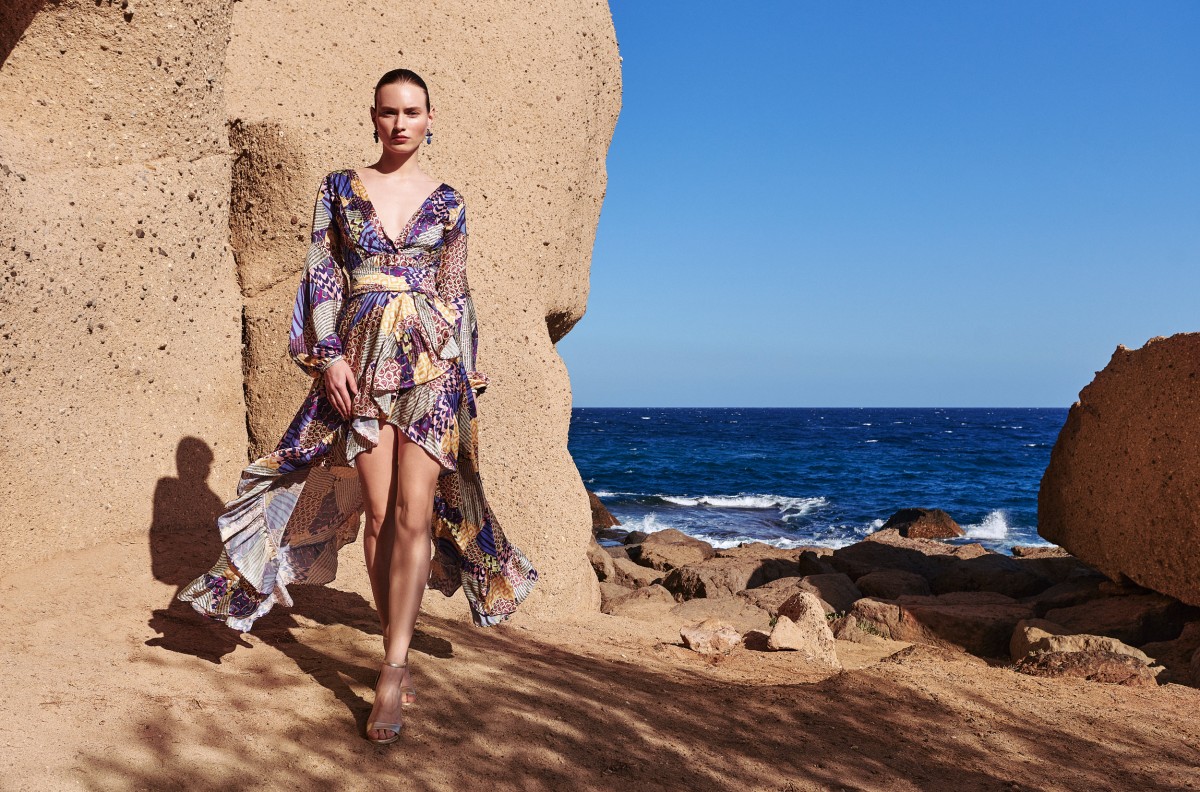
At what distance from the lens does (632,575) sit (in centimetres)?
1041

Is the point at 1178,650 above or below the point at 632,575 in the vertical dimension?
above

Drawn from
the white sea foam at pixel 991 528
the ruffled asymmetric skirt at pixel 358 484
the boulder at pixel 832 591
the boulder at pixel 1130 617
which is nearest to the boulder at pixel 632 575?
the boulder at pixel 832 591

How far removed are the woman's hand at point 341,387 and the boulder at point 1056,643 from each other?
14.4 ft

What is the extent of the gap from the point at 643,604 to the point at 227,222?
445 centimetres

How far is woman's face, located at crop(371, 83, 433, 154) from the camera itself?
3459 millimetres

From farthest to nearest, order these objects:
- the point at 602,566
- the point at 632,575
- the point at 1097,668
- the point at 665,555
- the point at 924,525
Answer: the point at 924,525
the point at 665,555
the point at 632,575
the point at 602,566
the point at 1097,668

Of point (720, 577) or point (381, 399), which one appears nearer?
point (381, 399)

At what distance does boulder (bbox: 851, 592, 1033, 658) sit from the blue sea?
10.6m

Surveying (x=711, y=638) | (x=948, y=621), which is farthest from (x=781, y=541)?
(x=711, y=638)

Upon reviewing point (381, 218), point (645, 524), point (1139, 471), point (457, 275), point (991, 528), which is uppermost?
point (381, 218)

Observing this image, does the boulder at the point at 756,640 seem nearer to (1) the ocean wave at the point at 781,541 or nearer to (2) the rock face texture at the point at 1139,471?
(2) the rock face texture at the point at 1139,471

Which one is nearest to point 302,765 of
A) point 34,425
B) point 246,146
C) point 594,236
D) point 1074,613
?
point 34,425

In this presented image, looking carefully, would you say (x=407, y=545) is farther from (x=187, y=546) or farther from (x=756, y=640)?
(x=756, y=640)

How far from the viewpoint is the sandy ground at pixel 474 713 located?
298 cm
